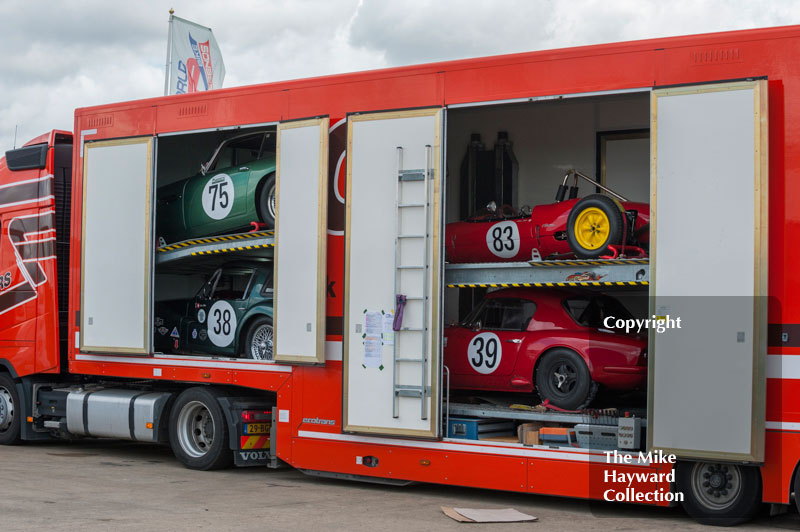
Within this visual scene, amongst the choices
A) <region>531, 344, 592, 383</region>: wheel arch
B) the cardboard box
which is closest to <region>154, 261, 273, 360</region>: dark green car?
<region>531, 344, 592, 383</region>: wheel arch

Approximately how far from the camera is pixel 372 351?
9.27 m

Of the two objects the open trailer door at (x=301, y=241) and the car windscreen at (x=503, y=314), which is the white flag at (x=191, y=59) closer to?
the open trailer door at (x=301, y=241)

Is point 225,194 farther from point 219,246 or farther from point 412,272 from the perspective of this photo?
point 412,272

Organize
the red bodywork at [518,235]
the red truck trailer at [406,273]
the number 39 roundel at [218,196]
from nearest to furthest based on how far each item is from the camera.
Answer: the red truck trailer at [406,273] < the red bodywork at [518,235] < the number 39 roundel at [218,196]

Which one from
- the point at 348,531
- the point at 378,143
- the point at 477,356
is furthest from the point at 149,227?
the point at 348,531

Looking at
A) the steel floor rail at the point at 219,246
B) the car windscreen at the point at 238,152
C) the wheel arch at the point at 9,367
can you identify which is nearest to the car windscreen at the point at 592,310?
the steel floor rail at the point at 219,246

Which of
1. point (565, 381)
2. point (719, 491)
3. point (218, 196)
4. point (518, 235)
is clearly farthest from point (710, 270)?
point (218, 196)

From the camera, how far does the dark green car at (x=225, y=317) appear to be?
11.1 meters

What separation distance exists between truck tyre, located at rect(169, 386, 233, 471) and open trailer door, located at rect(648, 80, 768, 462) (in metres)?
4.92

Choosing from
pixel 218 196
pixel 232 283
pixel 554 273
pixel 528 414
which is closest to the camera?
pixel 528 414

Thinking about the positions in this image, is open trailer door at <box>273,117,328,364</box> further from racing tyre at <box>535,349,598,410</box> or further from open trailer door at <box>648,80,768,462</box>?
open trailer door at <box>648,80,768,462</box>

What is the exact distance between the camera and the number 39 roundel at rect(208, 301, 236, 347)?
11.3 metres

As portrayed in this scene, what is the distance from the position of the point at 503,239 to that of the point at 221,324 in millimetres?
3527

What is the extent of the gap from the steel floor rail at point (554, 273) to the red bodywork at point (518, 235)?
685 millimetres
